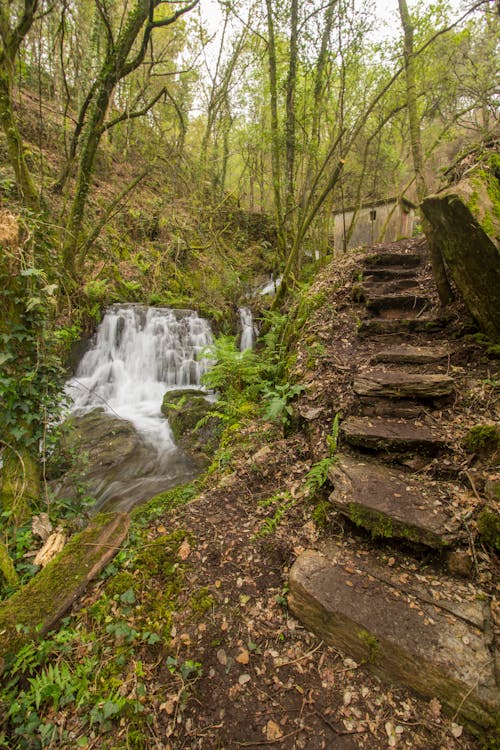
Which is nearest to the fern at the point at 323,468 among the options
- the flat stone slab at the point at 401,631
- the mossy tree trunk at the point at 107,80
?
the flat stone slab at the point at 401,631

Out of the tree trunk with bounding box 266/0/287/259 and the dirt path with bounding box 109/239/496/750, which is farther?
the tree trunk with bounding box 266/0/287/259

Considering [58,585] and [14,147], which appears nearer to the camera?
[58,585]

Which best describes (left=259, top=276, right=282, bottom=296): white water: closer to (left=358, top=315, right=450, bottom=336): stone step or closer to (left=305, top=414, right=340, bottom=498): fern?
(left=358, top=315, right=450, bottom=336): stone step

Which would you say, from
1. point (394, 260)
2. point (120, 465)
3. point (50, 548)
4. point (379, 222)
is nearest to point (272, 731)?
point (50, 548)

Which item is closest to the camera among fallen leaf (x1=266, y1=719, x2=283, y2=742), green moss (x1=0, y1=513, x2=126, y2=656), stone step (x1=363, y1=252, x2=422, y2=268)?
fallen leaf (x1=266, y1=719, x2=283, y2=742)

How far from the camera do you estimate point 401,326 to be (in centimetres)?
450

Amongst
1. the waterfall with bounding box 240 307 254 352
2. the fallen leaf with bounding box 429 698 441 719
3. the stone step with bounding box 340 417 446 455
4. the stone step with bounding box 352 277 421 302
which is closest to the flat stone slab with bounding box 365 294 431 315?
the stone step with bounding box 352 277 421 302

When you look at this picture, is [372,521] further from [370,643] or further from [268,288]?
[268,288]

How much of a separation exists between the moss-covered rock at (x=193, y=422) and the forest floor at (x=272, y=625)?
238 cm

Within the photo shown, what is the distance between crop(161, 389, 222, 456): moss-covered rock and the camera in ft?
20.6

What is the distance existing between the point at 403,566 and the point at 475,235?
2954 mm

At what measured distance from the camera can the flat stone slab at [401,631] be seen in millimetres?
1632

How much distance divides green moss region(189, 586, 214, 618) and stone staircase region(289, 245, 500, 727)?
596 millimetres

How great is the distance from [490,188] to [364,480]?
314cm
